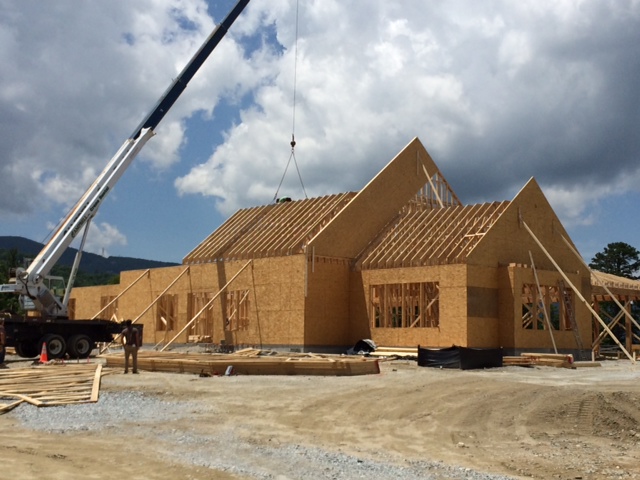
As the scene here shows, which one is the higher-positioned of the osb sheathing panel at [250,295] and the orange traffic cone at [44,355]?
the osb sheathing panel at [250,295]

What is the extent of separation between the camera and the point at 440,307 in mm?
Answer: 24641

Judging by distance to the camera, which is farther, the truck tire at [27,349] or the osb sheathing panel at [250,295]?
the osb sheathing panel at [250,295]

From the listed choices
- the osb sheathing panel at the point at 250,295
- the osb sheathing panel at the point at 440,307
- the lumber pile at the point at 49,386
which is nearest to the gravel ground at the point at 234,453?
the lumber pile at the point at 49,386

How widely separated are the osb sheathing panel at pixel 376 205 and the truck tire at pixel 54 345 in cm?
900

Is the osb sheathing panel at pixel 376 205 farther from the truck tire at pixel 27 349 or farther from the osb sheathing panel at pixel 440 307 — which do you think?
the truck tire at pixel 27 349

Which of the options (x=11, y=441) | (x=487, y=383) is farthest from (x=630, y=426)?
(x=11, y=441)

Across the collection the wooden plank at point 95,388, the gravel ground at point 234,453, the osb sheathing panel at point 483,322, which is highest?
the osb sheathing panel at point 483,322

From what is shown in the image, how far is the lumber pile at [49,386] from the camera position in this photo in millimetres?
12656

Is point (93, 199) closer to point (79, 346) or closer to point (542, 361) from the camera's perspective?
point (79, 346)

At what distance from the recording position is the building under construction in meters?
24.9

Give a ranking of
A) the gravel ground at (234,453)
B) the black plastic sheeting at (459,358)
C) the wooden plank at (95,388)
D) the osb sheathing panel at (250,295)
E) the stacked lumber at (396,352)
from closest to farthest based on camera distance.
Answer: the gravel ground at (234,453)
the wooden plank at (95,388)
the black plastic sheeting at (459,358)
the stacked lumber at (396,352)
the osb sheathing panel at (250,295)

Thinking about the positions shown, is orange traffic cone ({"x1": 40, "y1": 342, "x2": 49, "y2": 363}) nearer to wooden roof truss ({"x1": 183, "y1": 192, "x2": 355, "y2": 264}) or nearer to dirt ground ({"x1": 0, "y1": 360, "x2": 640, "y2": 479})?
dirt ground ({"x1": 0, "y1": 360, "x2": 640, "y2": 479})

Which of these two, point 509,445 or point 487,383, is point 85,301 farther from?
point 509,445

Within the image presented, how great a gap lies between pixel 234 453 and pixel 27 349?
16.3m
